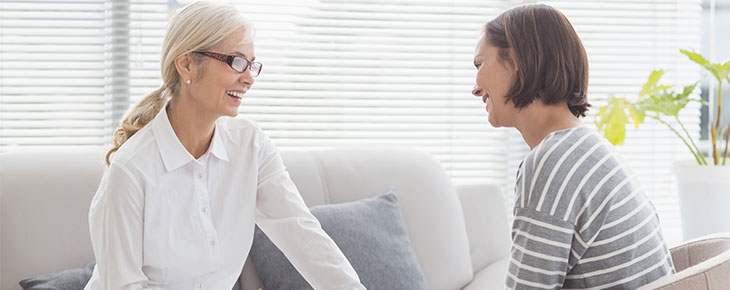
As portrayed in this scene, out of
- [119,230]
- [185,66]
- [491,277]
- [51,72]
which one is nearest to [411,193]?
[491,277]

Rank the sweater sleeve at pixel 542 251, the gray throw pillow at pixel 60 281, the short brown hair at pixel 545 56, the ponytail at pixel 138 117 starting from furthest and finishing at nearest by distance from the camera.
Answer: the gray throw pillow at pixel 60 281 → the ponytail at pixel 138 117 → the short brown hair at pixel 545 56 → the sweater sleeve at pixel 542 251

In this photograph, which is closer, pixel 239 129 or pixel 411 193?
pixel 239 129

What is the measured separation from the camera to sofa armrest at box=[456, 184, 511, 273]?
2.46 meters

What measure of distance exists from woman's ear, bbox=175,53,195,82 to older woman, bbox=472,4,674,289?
77cm

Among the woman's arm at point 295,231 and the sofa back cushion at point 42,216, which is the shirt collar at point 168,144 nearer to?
the woman's arm at point 295,231

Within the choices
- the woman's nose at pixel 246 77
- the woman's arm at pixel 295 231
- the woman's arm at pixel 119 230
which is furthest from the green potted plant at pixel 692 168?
the woman's arm at pixel 119 230

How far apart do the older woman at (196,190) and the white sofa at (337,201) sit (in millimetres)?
358

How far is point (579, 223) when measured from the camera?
3.81 ft

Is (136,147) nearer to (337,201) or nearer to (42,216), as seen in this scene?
(42,216)

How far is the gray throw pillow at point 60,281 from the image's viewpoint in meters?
1.88

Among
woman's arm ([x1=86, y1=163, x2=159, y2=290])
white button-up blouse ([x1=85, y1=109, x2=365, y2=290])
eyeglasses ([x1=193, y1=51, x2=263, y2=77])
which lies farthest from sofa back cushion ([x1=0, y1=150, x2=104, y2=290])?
eyeglasses ([x1=193, y1=51, x2=263, y2=77])

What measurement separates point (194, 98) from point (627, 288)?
111 cm

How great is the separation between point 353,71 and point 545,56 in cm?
168

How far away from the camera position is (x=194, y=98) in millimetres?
1739
